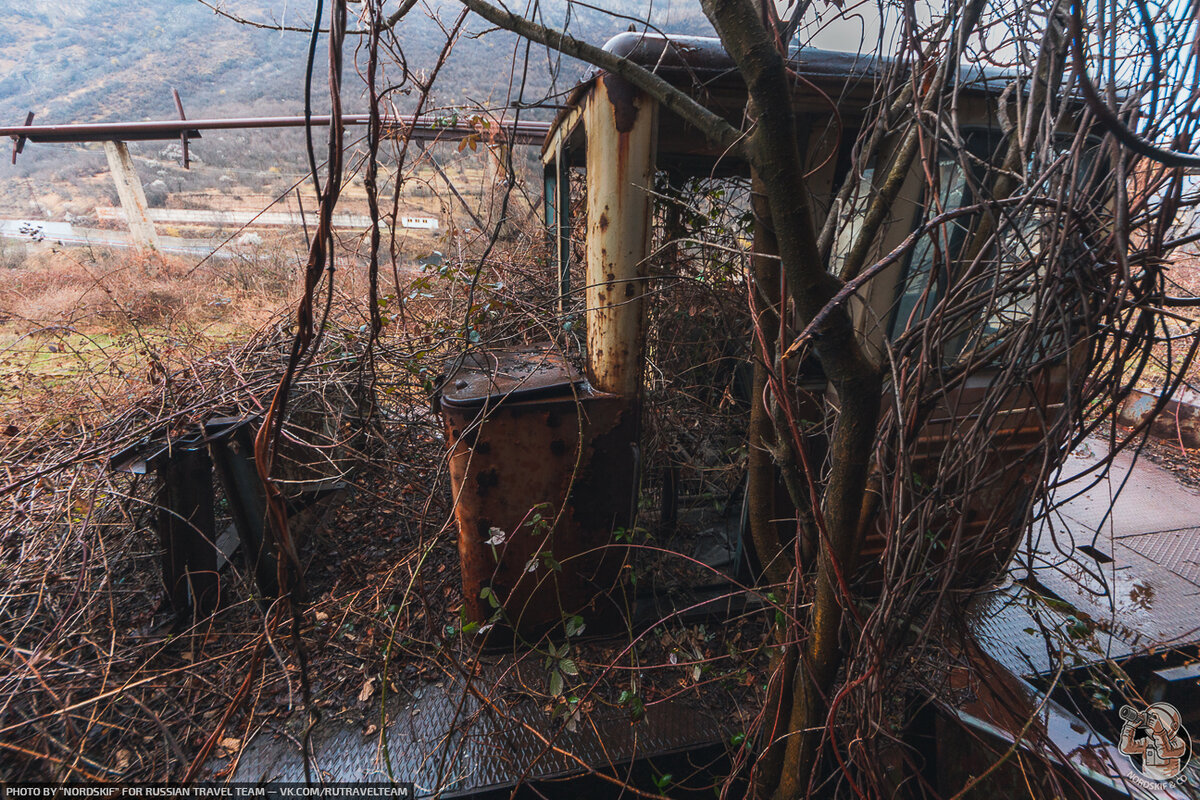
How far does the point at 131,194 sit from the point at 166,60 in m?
36.5

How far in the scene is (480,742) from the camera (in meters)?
1.93

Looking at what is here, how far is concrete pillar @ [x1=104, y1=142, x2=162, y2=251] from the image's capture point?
7020mm

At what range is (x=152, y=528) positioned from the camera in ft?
8.27

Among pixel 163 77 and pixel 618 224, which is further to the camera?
pixel 163 77

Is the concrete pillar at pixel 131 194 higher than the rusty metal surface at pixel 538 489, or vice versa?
the concrete pillar at pixel 131 194

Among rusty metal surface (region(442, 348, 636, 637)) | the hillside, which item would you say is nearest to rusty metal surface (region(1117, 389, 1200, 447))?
rusty metal surface (region(442, 348, 636, 637))

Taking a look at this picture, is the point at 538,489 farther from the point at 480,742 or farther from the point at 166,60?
the point at 166,60

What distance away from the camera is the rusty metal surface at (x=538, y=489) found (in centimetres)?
198

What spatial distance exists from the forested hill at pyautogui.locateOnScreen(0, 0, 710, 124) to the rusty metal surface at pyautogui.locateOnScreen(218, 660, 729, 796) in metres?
25.9
